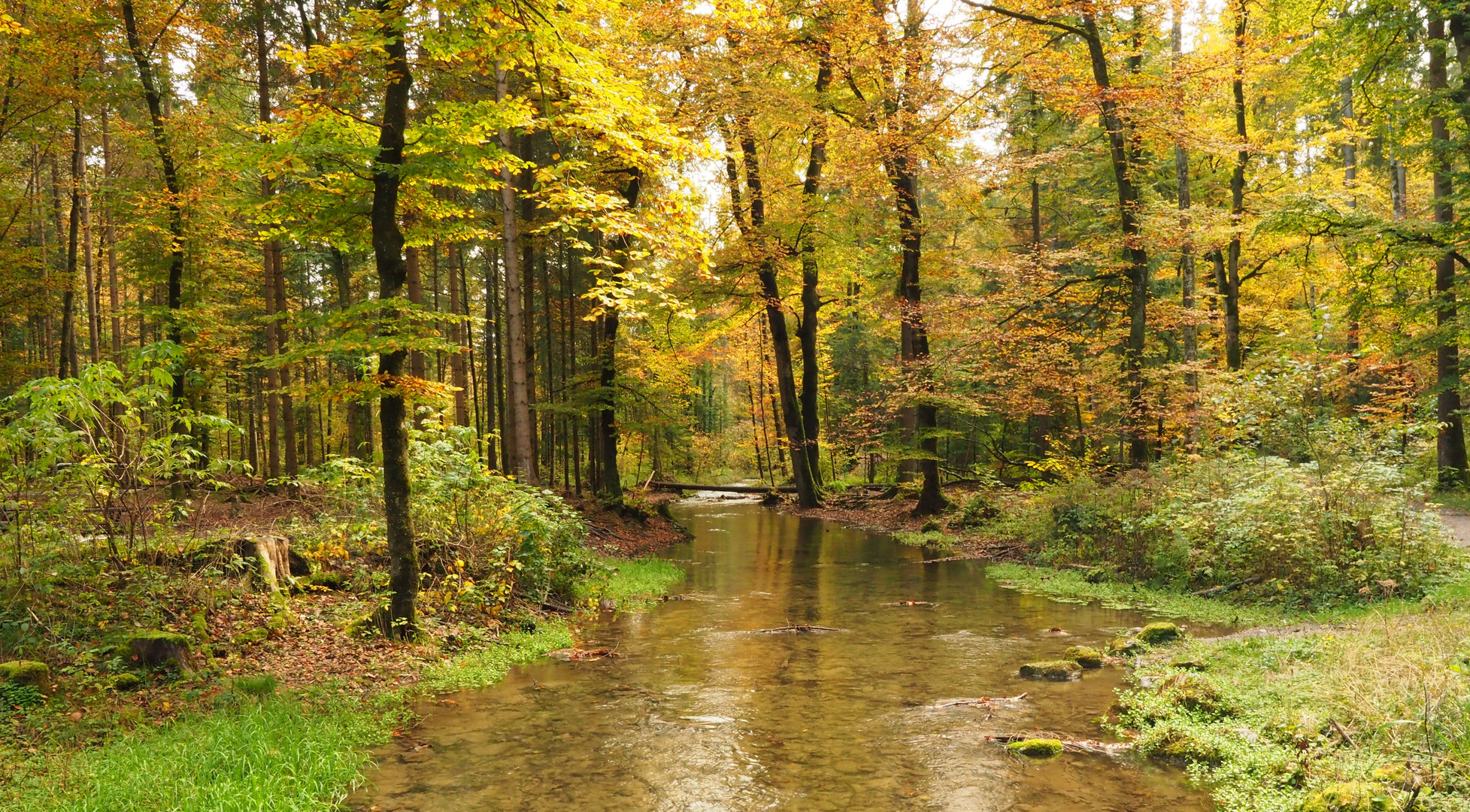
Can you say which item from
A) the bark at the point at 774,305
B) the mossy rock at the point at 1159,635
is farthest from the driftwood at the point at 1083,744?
the bark at the point at 774,305

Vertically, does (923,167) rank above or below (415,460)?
above

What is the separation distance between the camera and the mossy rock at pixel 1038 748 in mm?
5883

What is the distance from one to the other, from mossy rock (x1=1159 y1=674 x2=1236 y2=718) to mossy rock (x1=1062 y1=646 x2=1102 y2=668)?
4.29 feet

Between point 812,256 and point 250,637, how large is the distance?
57.4 feet

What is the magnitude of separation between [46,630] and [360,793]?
3.96 metres

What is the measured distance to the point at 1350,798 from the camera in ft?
14.3

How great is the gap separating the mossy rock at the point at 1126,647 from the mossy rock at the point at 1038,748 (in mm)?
3157

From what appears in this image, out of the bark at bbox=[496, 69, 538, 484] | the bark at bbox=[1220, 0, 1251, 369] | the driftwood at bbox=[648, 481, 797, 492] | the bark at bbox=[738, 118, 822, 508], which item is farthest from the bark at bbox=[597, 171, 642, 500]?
the bark at bbox=[1220, 0, 1251, 369]

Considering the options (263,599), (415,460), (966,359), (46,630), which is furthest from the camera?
(966,359)

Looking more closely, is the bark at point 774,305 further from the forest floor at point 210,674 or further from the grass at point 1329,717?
the grass at point 1329,717

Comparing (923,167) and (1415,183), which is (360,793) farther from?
(1415,183)

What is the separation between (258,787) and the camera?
4766 millimetres

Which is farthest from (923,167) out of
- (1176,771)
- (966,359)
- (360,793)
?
(360,793)

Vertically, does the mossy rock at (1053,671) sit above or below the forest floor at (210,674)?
below
